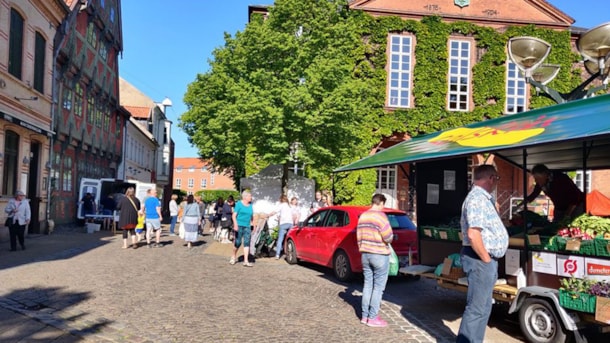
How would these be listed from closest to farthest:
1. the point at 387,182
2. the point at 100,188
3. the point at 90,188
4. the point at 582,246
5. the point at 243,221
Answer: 1. the point at 582,246
2. the point at 243,221
3. the point at 90,188
4. the point at 100,188
5. the point at 387,182

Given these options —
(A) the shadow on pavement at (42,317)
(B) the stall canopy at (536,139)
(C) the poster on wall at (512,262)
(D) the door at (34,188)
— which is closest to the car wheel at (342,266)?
(B) the stall canopy at (536,139)

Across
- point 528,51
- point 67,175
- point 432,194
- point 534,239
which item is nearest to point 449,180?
point 432,194

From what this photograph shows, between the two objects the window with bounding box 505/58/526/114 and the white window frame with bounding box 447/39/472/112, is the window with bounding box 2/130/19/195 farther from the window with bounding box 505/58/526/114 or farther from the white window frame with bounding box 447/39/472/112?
the window with bounding box 505/58/526/114

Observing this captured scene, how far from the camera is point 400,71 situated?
26312mm

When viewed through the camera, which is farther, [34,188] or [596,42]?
[34,188]

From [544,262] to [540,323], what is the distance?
2.38ft

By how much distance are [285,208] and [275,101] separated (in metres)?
3.51

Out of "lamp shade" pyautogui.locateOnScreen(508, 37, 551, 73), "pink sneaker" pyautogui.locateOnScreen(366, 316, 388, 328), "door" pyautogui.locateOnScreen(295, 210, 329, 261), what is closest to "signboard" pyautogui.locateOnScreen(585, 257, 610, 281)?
"pink sneaker" pyautogui.locateOnScreen(366, 316, 388, 328)

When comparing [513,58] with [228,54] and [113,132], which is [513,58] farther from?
[113,132]

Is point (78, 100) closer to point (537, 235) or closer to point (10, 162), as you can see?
point (10, 162)

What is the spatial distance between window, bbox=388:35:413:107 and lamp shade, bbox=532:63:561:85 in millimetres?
16653

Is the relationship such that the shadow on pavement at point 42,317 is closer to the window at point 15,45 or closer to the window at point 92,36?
the window at point 15,45

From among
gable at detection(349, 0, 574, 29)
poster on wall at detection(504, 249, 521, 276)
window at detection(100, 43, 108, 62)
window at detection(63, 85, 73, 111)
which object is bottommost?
poster on wall at detection(504, 249, 521, 276)

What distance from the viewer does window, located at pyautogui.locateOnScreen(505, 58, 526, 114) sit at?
26781 millimetres
